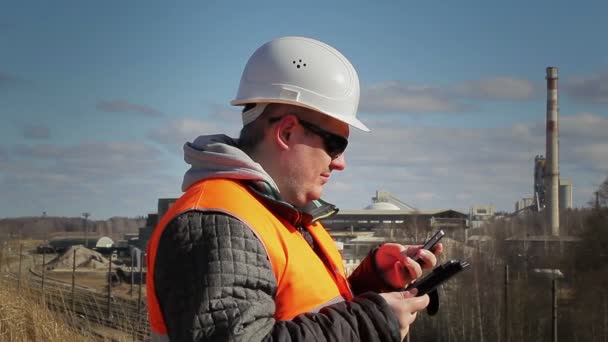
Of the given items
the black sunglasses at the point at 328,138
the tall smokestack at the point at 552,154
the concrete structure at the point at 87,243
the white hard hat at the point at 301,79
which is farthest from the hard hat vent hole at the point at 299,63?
the concrete structure at the point at 87,243

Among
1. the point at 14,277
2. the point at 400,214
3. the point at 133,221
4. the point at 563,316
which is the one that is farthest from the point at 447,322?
the point at 133,221

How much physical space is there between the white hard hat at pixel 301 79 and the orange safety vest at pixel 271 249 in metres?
0.36

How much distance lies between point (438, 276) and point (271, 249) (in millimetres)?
693

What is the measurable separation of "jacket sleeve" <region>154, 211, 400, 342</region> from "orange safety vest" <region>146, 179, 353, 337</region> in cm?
5

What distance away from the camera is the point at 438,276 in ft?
8.76

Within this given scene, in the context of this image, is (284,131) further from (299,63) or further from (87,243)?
(87,243)

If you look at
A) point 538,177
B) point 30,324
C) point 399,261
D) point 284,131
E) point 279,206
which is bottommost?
point 30,324

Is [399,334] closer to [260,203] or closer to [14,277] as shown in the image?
[260,203]

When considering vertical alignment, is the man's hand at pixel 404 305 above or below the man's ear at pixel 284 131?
below

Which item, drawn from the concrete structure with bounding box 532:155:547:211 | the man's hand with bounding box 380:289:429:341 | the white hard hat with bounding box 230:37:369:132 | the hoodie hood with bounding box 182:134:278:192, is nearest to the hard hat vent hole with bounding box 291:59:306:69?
the white hard hat with bounding box 230:37:369:132

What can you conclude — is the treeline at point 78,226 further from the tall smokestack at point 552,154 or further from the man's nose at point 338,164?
the man's nose at point 338,164

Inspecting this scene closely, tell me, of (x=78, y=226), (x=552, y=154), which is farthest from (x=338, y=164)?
(x=78, y=226)

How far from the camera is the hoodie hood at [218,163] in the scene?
243 cm

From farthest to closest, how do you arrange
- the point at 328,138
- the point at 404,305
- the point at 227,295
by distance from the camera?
1. the point at 328,138
2. the point at 404,305
3. the point at 227,295
